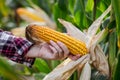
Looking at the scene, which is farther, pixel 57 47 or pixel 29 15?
pixel 29 15

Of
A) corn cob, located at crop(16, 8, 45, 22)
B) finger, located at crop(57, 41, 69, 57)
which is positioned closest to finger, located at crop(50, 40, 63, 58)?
finger, located at crop(57, 41, 69, 57)

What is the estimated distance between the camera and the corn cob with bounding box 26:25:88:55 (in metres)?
1.18

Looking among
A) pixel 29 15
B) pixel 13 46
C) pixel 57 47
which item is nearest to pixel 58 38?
pixel 57 47

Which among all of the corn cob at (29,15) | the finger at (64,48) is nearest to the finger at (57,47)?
the finger at (64,48)

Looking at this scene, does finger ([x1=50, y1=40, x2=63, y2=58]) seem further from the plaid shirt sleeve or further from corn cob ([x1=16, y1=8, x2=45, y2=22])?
corn cob ([x1=16, y1=8, x2=45, y2=22])

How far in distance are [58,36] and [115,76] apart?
0.71 feet

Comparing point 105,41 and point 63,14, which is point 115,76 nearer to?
point 105,41

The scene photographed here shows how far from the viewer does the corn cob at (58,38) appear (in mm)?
1178

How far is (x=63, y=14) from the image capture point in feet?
5.73

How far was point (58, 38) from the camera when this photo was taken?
1.19 meters

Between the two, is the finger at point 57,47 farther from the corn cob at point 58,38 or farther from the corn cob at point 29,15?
the corn cob at point 29,15

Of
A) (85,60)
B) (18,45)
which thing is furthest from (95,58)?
(18,45)

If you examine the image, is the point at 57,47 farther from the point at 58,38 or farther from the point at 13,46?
the point at 13,46

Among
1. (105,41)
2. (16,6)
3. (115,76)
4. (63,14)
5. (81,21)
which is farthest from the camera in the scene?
(16,6)
